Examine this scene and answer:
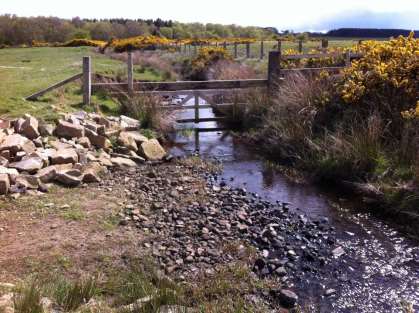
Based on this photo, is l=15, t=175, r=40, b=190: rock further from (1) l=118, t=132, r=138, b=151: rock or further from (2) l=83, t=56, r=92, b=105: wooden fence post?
(2) l=83, t=56, r=92, b=105: wooden fence post

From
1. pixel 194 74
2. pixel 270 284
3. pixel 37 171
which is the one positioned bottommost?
pixel 270 284

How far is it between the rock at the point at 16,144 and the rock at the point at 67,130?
1.12 m

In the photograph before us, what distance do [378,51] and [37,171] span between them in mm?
8421

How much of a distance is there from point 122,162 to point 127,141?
1174mm

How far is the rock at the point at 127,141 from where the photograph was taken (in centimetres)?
1082

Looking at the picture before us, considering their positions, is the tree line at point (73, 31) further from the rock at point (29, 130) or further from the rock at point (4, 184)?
the rock at point (4, 184)

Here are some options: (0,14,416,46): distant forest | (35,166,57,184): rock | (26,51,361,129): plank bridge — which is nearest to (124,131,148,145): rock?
(26,51,361,129): plank bridge

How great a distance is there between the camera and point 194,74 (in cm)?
2431

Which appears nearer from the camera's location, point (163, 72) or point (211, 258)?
point (211, 258)

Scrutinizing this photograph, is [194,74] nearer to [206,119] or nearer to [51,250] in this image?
[206,119]

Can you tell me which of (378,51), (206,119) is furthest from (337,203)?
(206,119)

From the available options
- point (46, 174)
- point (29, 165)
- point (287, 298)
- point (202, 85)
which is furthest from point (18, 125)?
point (287, 298)

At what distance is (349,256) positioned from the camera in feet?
21.1

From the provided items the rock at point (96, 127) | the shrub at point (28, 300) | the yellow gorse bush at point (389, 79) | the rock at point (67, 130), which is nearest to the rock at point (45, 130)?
the rock at point (67, 130)
